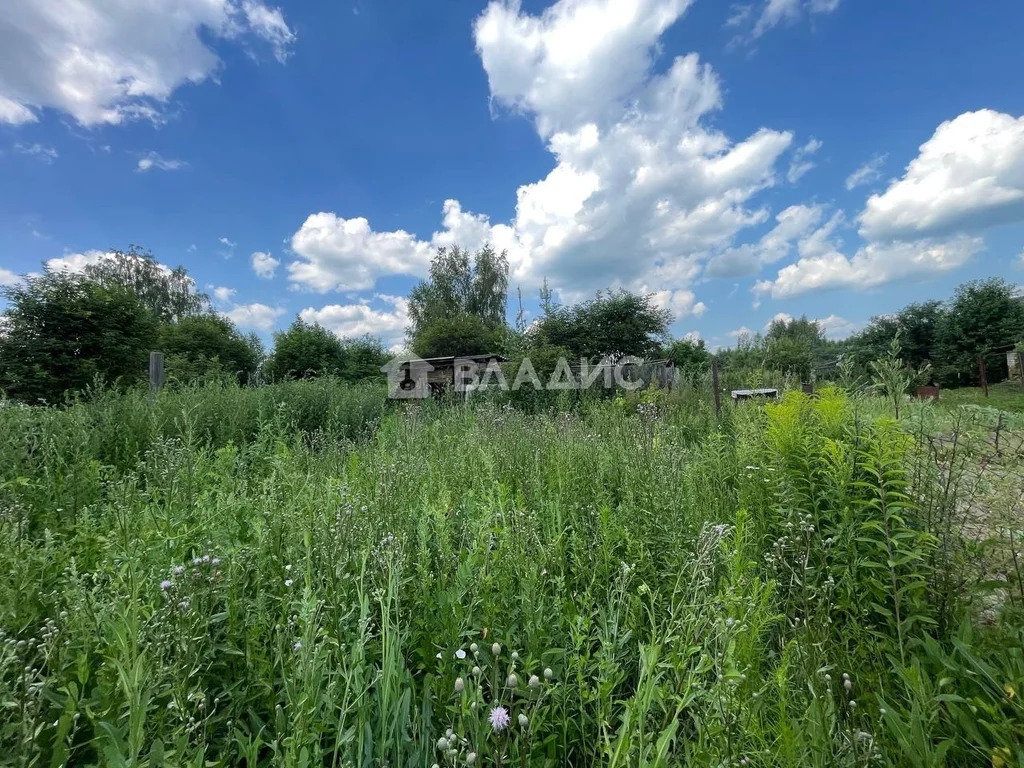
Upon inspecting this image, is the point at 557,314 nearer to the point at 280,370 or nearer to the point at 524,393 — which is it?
the point at 524,393

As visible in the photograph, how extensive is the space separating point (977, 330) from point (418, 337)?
33.6 m

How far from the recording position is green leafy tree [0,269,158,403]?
9.92m

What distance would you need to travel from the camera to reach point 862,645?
177 centimetres

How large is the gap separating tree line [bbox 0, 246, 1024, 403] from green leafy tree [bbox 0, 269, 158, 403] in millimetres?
25

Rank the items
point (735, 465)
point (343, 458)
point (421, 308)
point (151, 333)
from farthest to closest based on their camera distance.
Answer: point (421, 308), point (151, 333), point (343, 458), point (735, 465)

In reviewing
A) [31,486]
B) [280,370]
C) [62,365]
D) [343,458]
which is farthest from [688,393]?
[280,370]

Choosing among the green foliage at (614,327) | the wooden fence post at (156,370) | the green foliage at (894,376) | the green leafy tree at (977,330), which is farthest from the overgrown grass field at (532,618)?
the green leafy tree at (977,330)

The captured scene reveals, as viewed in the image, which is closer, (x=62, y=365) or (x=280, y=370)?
(x=62, y=365)

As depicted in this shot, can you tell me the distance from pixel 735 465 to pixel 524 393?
7.90m

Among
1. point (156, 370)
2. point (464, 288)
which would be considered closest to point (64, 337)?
point (156, 370)

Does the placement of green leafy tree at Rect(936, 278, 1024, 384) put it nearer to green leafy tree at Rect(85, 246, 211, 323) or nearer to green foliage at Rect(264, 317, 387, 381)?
green foliage at Rect(264, 317, 387, 381)

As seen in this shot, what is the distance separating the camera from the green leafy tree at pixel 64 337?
32.6 feet

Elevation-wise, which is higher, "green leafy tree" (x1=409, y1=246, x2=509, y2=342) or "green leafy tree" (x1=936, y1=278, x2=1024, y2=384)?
"green leafy tree" (x1=409, y1=246, x2=509, y2=342)

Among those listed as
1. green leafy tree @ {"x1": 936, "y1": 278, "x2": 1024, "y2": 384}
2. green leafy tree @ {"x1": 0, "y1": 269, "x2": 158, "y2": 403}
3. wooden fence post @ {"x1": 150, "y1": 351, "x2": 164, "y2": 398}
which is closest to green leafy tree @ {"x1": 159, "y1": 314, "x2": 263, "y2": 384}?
green leafy tree @ {"x1": 0, "y1": 269, "x2": 158, "y2": 403}
